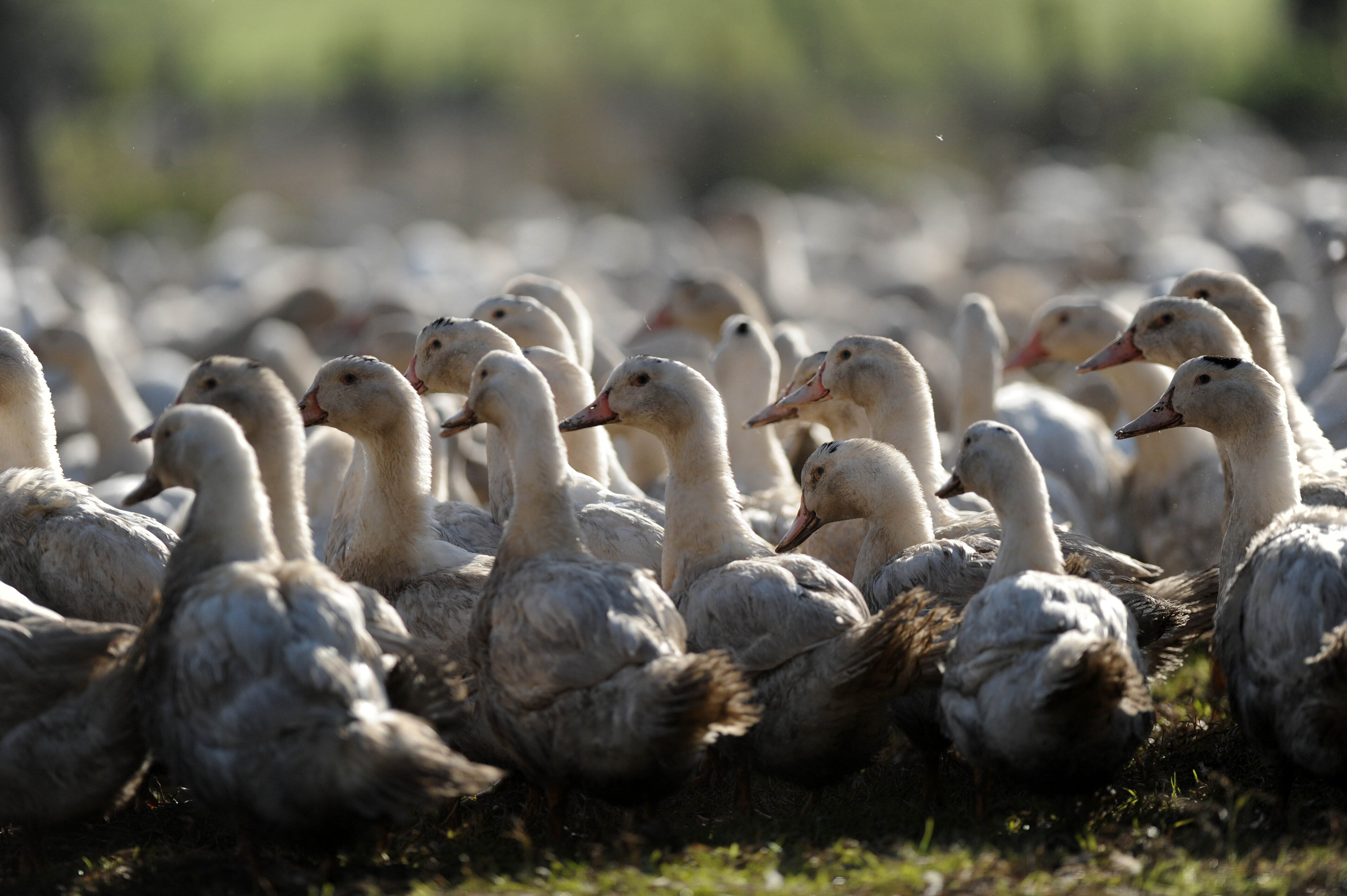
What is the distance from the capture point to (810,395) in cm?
777

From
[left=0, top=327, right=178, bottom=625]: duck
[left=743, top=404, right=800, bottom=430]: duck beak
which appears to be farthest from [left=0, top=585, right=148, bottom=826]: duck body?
[left=743, top=404, right=800, bottom=430]: duck beak

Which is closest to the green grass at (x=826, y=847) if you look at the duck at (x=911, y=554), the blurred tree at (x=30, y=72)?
the duck at (x=911, y=554)

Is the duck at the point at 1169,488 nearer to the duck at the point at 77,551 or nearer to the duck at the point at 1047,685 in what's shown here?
the duck at the point at 1047,685

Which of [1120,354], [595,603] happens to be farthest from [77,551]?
[1120,354]

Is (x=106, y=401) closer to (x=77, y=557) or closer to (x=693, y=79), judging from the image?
(x=77, y=557)

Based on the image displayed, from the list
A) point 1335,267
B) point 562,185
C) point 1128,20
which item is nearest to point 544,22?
point 562,185

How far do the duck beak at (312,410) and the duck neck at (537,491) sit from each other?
40.9 inches

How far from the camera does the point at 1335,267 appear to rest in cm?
1095

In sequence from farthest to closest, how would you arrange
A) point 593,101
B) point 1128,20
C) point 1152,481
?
1. point 1128,20
2. point 593,101
3. point 1152,481

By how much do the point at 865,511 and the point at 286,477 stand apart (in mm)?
2390

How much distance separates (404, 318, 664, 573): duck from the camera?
6.81 metres

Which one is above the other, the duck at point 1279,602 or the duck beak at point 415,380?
the duck beak at point 415,380

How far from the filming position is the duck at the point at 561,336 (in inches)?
303

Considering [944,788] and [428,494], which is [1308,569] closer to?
[944,788]
